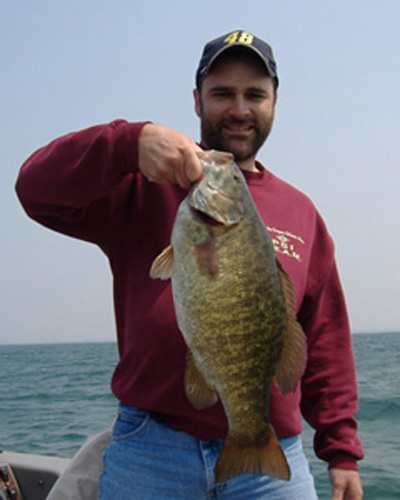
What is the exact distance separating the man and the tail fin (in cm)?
20

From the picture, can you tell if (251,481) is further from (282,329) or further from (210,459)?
(282,329)

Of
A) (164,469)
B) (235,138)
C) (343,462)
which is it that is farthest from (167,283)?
(343,462)

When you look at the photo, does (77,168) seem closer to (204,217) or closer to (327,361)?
(204,217)

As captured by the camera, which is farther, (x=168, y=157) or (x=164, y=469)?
(x=164, y=469)

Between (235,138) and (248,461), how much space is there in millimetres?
1534

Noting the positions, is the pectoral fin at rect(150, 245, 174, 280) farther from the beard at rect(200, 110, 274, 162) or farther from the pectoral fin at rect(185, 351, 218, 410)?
the beard at rect(200, 110, 274, 162)

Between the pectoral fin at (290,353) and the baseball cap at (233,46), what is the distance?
1.20m

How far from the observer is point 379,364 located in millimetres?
28859

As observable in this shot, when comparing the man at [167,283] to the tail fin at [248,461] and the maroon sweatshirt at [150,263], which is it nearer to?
the maroon sweatshirt at [150,263]

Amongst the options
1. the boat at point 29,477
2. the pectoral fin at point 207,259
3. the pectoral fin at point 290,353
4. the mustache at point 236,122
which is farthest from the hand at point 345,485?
the boat at point 29,477

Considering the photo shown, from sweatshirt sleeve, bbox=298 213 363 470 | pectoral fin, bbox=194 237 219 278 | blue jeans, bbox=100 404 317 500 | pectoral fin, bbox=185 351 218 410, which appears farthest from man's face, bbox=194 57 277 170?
blue jeans, bbox=100 404 317 500

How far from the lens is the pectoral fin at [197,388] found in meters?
2.15

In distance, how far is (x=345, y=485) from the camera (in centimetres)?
294

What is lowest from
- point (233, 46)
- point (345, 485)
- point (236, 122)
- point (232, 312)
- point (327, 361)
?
point (345, 485)
